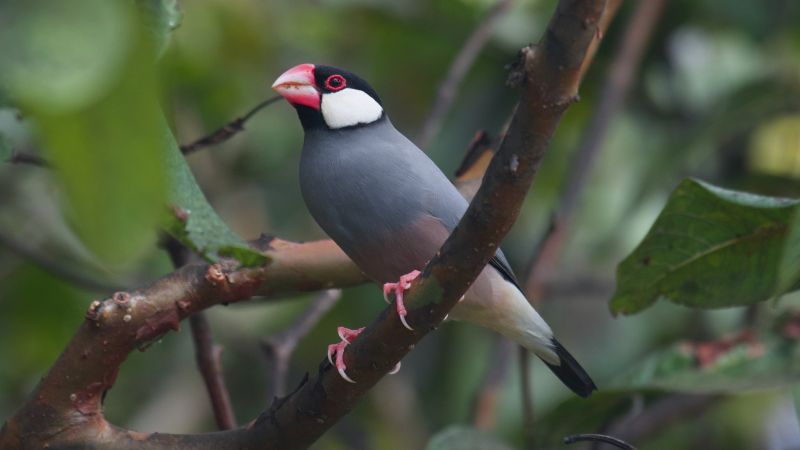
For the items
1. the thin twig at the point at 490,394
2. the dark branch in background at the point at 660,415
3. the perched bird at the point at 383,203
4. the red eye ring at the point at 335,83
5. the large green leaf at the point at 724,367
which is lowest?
the thin twig at the point at 490,394

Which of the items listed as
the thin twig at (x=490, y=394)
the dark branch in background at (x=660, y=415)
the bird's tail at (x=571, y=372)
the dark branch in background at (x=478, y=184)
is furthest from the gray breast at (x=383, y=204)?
the dark branch in background at (x=660, y=415)

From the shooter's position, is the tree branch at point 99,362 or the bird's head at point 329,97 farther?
the bird's head at point 329,97

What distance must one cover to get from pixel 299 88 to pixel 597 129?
3.82 feet

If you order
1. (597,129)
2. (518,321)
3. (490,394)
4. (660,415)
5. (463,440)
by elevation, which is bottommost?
(490,394)

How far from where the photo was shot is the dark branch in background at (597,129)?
3188mm

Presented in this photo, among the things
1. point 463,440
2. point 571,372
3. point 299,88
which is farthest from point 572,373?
point 299,88

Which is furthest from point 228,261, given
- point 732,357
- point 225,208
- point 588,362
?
point 225,208

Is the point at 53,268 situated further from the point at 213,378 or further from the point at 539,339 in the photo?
the point at 539,339

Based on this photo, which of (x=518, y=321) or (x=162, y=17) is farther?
(x=518, y=321)

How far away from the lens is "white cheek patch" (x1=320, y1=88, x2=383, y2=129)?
2.56 m

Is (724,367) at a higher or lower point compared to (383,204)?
lower

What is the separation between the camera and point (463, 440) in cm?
245

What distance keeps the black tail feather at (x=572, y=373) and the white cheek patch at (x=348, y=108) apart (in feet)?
2.29

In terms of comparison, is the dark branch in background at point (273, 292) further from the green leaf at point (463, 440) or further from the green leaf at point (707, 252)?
the green leaf at point (707, 252)
